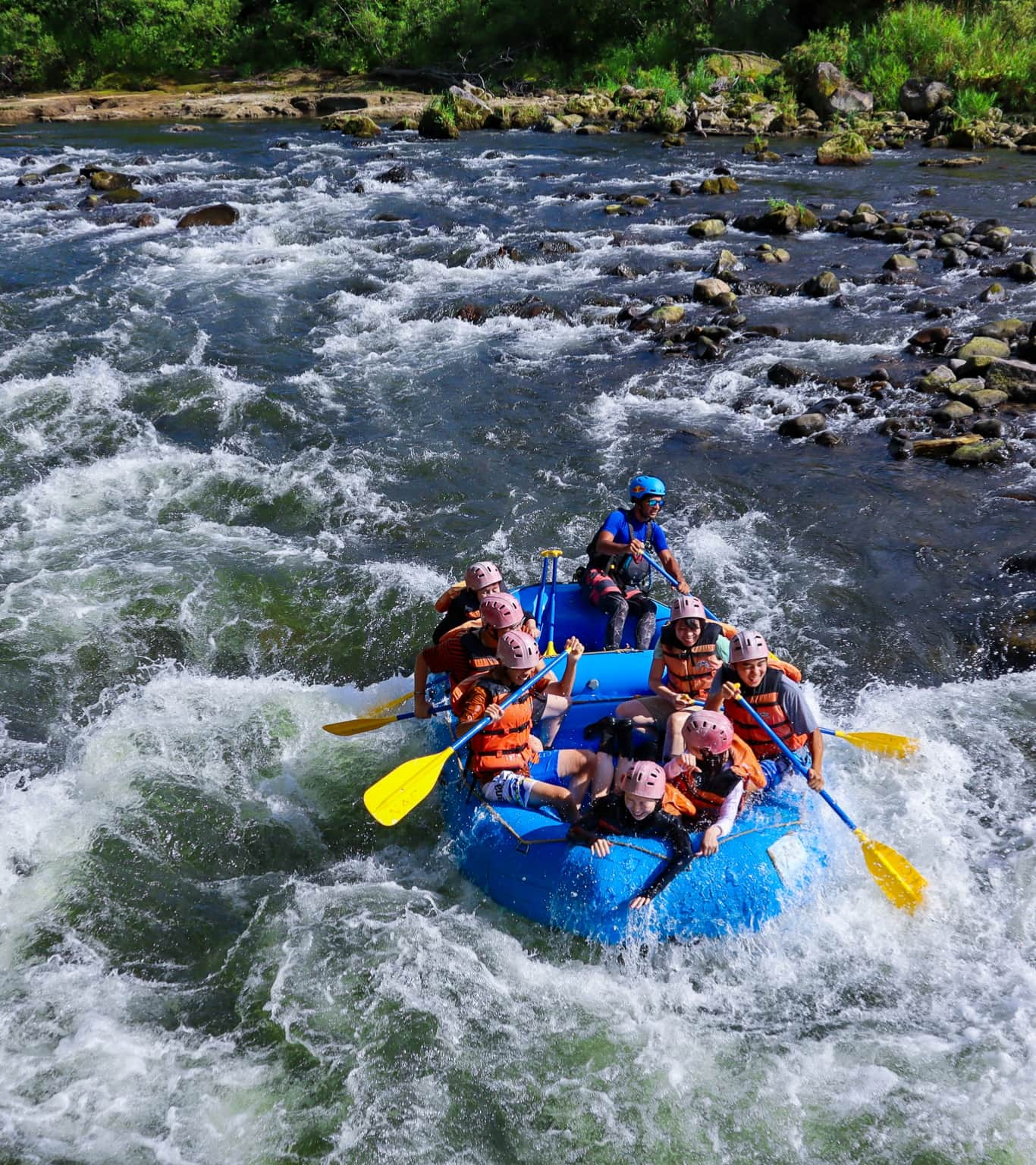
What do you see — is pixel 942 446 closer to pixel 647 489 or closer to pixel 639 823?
pixel 647 489

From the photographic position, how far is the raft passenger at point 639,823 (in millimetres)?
4871

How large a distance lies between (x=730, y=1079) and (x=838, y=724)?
9.15 ft

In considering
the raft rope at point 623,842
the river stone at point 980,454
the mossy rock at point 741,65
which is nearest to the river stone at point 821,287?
the river stone at point 980,454

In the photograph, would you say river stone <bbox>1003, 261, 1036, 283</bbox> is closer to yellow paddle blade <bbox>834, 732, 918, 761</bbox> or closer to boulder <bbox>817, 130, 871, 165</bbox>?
boulder <bbox>817, 130, 871, 165</bbox>

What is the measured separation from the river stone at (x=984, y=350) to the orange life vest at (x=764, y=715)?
7.26 m

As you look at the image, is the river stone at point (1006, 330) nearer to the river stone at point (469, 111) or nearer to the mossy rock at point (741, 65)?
the river stone at point (469, 111)

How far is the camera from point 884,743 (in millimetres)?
6004

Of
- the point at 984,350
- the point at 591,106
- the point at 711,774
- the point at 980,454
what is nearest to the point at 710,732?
the point at 711,774

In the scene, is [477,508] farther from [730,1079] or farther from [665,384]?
[730,1079]

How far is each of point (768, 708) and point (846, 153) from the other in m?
18.3

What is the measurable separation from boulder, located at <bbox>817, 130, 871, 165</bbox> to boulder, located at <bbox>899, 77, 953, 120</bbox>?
450 cm

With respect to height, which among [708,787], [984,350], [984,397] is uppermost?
[708,787]

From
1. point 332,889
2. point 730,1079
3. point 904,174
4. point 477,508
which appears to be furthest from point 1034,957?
point 904,174

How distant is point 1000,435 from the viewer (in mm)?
10008
